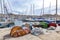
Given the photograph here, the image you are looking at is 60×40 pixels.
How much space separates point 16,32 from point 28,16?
18.2 meters

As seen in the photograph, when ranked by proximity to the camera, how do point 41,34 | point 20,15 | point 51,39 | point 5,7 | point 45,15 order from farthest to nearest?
point 20,15
point 45,15
point 5,7
point 41,34
point 51,39

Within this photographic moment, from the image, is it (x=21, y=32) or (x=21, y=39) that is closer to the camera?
(x=21, y=39)

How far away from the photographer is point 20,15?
77.7ft

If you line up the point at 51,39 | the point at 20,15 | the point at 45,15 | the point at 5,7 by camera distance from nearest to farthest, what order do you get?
the point at 51,39 < the point at 5,7 < the point at 45,15 < the point at 20,15

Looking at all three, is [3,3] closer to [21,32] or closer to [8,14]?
[8,14]

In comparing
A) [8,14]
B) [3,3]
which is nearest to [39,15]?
[8,14]

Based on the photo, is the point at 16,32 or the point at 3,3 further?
the point at 3,3

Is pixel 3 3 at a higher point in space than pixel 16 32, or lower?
higher

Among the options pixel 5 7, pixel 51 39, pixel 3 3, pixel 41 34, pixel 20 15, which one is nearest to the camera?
pixel 51 39

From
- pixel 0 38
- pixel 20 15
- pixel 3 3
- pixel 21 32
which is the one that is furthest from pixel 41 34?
pixel 20 15

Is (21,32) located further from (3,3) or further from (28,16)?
(28,16)

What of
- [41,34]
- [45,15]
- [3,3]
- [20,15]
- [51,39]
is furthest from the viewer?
[20,15]

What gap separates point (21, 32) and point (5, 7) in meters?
14.3

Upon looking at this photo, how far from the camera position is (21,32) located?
657cm
